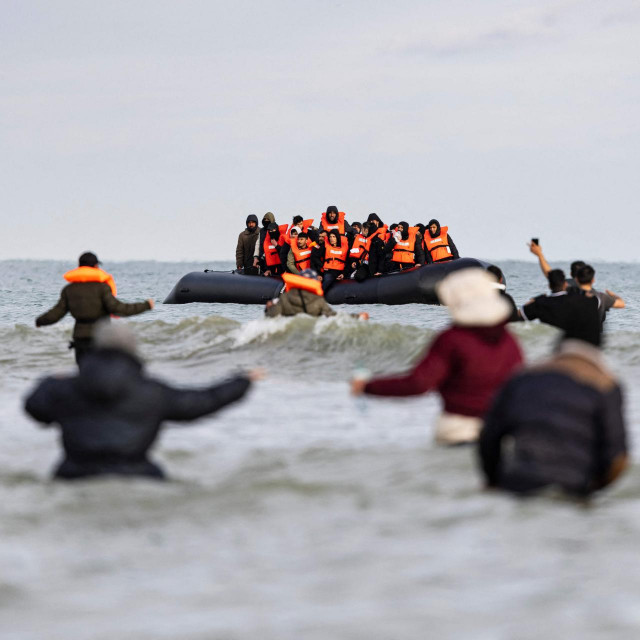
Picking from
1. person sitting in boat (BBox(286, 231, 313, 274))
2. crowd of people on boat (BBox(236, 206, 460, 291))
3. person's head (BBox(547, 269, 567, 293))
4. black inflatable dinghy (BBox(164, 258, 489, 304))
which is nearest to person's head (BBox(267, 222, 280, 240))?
crowd of people on boat (BBox(236, 206, 460, 291))

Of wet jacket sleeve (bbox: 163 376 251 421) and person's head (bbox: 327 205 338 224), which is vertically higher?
person's head (bbox: 327 205 338 224)

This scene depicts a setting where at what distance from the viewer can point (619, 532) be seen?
185 inches

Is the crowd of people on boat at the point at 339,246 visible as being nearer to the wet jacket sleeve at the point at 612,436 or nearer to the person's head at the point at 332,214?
the person's head at the point at 332,214

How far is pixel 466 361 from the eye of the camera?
207 inches

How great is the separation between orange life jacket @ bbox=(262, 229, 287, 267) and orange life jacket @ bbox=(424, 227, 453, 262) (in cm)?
306

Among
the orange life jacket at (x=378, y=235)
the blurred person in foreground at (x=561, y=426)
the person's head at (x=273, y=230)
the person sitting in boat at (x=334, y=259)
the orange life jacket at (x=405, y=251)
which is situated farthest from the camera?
the orange life jacket at (x=405, y=251)

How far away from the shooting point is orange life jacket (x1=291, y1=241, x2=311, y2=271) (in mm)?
20906

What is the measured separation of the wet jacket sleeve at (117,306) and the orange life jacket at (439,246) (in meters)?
13.8

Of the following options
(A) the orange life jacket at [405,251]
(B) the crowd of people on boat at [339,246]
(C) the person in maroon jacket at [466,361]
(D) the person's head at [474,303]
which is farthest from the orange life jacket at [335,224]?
(D) the person's head at [474,303]

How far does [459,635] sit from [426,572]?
638 millimetres

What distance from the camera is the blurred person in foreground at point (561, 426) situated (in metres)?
4.40

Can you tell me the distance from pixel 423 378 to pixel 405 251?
17.7 m

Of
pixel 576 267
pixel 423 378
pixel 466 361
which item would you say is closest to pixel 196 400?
pixel 423 378

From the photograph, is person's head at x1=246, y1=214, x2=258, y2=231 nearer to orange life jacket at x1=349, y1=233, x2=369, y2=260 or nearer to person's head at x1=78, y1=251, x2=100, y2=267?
orange life jacket at x1=349, y1=233, x2=369, y2=260
